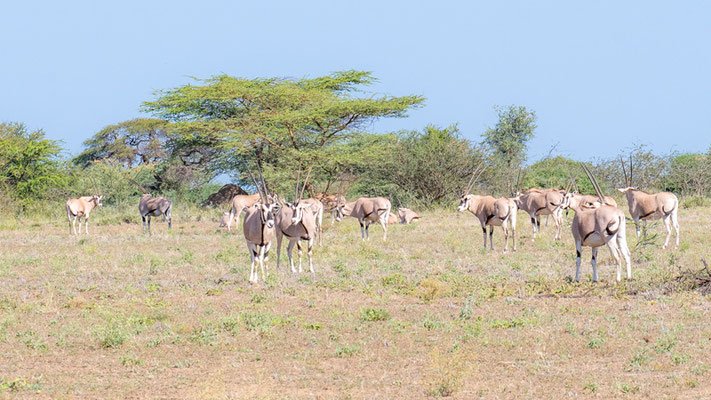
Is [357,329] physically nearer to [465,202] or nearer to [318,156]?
[465,202]

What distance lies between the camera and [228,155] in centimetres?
3894

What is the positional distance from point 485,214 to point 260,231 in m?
7.57

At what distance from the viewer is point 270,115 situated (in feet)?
121

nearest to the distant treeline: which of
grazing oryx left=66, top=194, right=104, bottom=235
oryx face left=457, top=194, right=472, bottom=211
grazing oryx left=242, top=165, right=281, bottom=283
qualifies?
grazing oryx left=66, top=194, right=104, bottom=235

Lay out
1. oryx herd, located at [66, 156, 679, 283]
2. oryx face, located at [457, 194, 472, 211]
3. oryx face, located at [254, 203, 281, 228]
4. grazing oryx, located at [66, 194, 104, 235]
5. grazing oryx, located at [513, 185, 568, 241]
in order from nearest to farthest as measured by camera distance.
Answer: oryx herd, located at [66, 156, 679, 283] → oryx face, located at [254, 203, 281, 228] → oryx face, located at [457, 194, 472, 211] → grazing oryx, located at [513, 185, 568, 241] → grazing oryx, located at [66, 194, 104, 235]

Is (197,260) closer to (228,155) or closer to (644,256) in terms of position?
(644,256)

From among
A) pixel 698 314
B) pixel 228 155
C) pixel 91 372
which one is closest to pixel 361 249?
pixel 698 314

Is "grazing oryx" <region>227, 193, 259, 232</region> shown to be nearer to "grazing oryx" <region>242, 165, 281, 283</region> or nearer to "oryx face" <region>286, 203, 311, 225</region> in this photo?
"oryx face" <region>286, 203, 311, 225</region>

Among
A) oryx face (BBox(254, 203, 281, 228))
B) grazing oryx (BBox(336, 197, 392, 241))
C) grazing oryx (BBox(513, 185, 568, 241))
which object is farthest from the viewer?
grazing oryx (BBox(336, 197, 392, 241))

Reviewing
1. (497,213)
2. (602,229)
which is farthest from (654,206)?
(602,229)

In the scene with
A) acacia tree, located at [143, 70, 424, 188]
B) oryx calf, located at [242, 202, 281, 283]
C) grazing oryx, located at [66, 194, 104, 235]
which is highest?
acacia tree, located at [143, 70, 424, 188]

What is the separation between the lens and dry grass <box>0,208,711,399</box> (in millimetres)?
8023

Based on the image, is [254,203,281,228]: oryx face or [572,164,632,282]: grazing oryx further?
[254,203,281,228]: oryx face

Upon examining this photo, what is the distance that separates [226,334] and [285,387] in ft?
8.58
